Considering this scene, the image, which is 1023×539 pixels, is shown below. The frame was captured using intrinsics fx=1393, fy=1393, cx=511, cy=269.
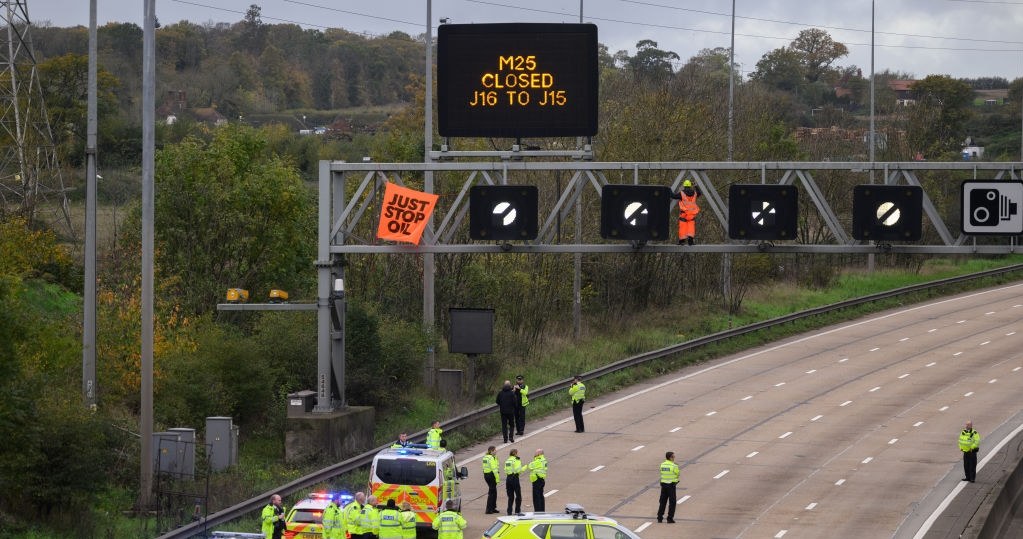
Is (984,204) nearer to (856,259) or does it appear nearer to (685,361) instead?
(685,361)

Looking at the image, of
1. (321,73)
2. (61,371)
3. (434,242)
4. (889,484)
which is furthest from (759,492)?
(321,73)

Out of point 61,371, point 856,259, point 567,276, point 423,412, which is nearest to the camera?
point 61,371

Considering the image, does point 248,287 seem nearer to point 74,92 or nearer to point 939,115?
point 74,92

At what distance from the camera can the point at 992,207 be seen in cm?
2698

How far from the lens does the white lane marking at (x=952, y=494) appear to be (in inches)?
989

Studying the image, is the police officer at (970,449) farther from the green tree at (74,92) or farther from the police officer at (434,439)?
the green tree at (74,92)

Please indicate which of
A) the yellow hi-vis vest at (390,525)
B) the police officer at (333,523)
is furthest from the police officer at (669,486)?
the police officer at (333,523)

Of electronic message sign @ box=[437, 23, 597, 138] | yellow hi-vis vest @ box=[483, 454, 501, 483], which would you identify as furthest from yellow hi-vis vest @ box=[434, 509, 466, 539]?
electronic message sign @ box=[437, 23, 597, 138]

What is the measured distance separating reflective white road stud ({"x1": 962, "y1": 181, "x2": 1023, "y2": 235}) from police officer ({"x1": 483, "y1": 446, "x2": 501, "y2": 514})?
1009 centimetres

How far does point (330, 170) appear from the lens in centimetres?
3058

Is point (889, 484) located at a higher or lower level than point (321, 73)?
lower

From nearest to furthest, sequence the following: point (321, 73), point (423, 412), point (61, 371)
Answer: point (61, 371) < point (423, 412) < point (321, 73)

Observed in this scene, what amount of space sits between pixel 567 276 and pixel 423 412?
17937 millimetres

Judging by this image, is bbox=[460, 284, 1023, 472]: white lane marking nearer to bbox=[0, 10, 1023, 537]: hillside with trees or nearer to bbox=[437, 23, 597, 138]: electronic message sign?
bbox=[0, 10, 1023, 537]: hillside with trees
